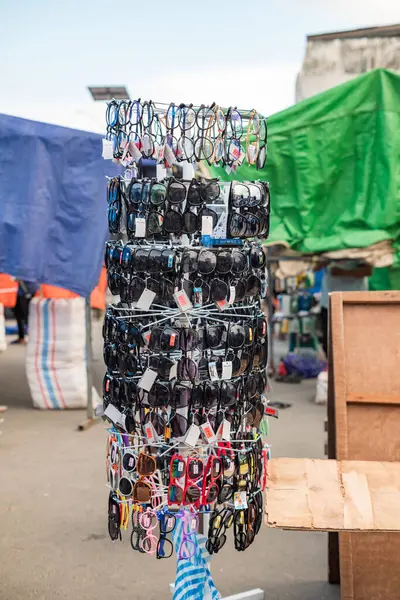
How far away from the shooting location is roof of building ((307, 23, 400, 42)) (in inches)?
824

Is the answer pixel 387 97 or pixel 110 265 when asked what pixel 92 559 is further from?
pixel 387 97

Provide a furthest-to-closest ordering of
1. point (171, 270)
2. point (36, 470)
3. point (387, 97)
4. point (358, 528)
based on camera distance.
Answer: point (387, 97) → point (36, 470) → point (171, 270) → point (358, 528)

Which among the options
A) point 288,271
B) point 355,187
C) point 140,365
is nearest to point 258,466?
point 140,365

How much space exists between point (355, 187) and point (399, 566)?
18.3ft

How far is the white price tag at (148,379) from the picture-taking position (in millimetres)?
3225

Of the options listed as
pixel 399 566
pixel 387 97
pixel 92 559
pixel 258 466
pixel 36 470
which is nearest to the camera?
pixel 258 466

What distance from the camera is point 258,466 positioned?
343 cm

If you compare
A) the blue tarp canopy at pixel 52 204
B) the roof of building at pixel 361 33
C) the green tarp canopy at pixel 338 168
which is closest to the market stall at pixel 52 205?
the blue tarp canopy at pixel 52 204

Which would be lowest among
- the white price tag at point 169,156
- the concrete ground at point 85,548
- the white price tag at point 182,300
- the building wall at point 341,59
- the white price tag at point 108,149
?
the concrete ground at point 85,548

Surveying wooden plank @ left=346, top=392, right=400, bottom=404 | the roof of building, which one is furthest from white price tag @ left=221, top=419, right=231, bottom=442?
the roof of building

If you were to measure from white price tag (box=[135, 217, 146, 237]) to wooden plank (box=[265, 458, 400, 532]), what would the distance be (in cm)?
115

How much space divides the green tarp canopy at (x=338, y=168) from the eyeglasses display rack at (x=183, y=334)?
5211mm

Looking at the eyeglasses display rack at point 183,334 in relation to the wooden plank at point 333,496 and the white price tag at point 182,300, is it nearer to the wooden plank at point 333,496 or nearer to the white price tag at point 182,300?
the white price tag at point 182,300

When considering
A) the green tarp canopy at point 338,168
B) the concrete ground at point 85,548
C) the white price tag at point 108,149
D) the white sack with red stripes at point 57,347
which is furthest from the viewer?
the white sack with red stripes at point 57,347
